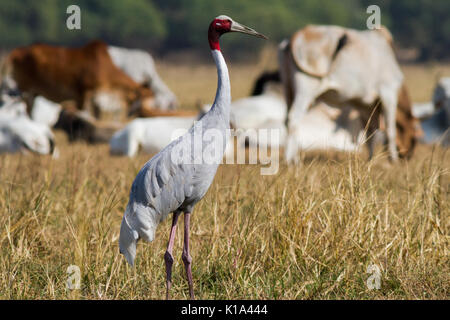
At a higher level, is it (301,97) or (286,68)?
(286,68)

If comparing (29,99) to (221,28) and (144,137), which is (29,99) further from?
(221,28)

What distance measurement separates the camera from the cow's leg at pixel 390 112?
26.1ft

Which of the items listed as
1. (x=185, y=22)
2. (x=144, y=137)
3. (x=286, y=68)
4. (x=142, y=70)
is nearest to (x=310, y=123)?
(x=286, y=68)

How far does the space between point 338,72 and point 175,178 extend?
4.70 m

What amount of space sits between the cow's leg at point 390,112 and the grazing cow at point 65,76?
557 centimetres

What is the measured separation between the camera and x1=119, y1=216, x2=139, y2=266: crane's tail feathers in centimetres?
343

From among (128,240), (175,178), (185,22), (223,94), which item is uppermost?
(185,22)

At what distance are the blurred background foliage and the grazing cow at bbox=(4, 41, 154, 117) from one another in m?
32.6

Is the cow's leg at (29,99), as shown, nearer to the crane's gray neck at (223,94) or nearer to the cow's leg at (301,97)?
the cow's leg at (301,97)

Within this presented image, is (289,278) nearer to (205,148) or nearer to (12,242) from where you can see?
(205,148)

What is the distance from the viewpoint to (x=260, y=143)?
9.59 m

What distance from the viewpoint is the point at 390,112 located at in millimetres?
8117
